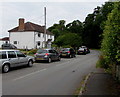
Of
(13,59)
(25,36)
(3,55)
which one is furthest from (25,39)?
(3,55)

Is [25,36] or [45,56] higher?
[25,36]

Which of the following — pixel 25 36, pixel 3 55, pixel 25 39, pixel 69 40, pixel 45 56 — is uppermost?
pixel 25 36

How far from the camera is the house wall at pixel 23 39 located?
44966 millimetres

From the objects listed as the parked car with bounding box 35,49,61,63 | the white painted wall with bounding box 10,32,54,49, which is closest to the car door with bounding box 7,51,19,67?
the parked car with bounding box 35,49,61,63

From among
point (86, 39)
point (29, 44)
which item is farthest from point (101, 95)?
point (86, 39)

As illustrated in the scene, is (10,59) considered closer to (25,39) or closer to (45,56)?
(45,56)

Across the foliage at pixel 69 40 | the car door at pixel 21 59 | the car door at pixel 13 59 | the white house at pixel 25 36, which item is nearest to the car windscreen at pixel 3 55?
the car door at pixel 13 59

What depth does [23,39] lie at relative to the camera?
150 feet

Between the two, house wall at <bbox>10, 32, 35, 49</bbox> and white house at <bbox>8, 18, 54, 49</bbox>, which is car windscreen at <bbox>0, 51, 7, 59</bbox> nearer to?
white house at <bbox>8, 18, 54, 49</bbox>

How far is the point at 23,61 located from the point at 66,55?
1254 cm

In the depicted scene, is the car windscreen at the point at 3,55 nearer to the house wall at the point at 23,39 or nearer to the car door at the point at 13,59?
the car door at the point at 13,59

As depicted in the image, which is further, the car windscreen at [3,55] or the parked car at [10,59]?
A: the car windscreen at [3,55]

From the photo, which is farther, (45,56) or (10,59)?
(45,56)

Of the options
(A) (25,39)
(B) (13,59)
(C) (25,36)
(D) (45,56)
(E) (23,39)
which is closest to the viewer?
(B) (13,59)
